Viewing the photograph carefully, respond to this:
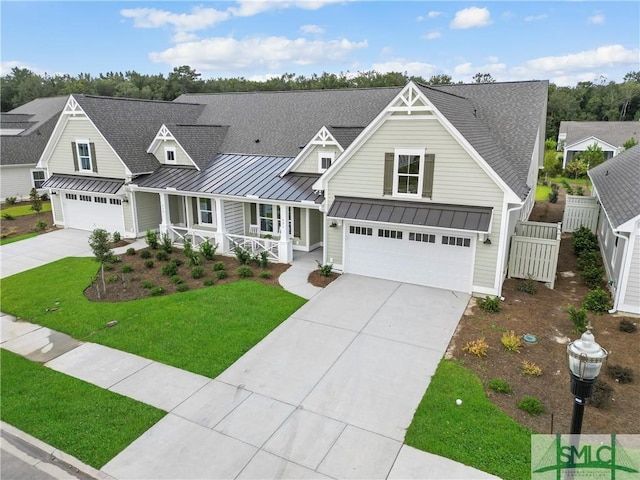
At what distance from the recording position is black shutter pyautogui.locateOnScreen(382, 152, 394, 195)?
46.5 ft

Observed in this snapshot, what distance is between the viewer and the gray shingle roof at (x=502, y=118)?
14.0 meters

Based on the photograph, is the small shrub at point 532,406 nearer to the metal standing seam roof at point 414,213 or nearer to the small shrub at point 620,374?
the small shrub at point 620,374

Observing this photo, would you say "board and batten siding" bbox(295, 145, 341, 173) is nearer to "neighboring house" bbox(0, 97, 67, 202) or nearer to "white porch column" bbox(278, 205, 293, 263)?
"white porch column" bbox(278, 205, 293, 263)

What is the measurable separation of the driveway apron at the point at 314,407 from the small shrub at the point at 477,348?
64 cm

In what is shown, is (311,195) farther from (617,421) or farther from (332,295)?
(617,421)

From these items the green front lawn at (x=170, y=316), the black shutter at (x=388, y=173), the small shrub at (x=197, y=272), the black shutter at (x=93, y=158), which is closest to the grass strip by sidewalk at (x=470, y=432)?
the green front lawn at (x=170, y=316)

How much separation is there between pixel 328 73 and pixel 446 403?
2570 inches

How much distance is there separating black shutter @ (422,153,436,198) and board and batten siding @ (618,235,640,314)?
576 centimetres

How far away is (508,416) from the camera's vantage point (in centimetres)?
810

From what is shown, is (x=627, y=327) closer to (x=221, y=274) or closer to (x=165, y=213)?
(x=221, y=274)

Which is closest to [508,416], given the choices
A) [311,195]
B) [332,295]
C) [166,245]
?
[332,295]

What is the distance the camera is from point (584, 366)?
465cm

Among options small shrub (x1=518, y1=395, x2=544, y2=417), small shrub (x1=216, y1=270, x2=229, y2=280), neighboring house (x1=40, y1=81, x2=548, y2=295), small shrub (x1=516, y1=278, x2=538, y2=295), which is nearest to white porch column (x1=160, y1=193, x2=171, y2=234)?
neighboring house (x1=40, y1=81, x2=548, y2=295)

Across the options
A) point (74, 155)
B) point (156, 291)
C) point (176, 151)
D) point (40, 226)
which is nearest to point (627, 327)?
point (156, 291)
